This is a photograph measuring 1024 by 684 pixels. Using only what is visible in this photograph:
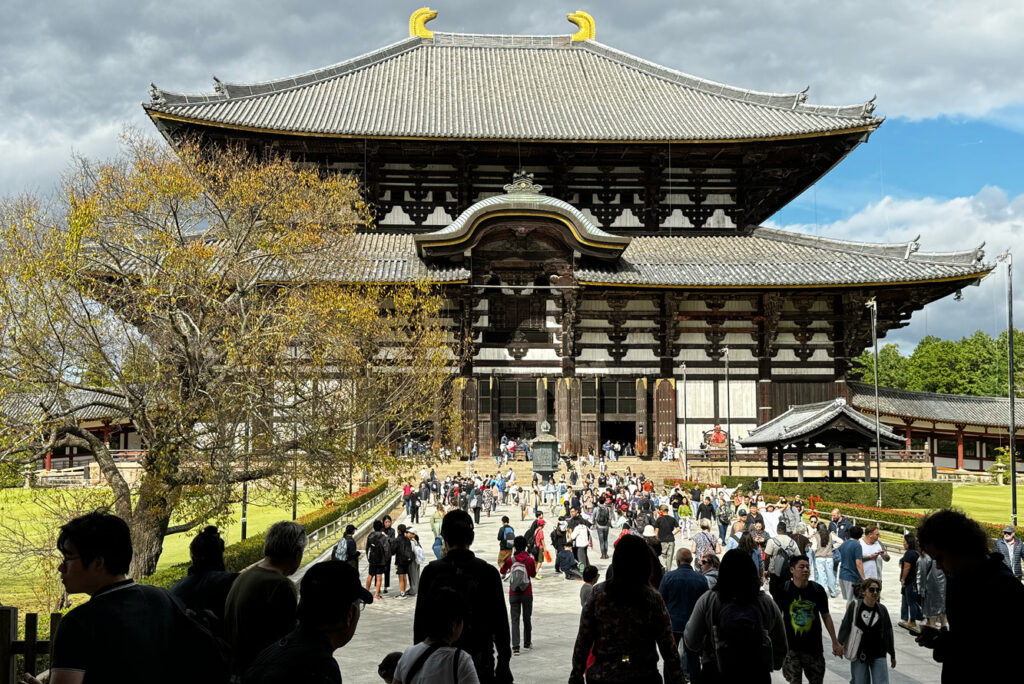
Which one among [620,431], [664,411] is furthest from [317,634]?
[620,431]

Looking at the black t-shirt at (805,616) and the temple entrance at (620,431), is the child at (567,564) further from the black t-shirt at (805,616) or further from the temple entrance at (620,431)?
the temple entrance at (620,431)

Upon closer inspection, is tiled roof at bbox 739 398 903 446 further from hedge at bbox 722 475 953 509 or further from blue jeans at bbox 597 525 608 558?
blue jeans at bbox 597 525 608 558

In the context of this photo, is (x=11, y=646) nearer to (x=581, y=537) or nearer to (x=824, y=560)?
(x=581, y=537)

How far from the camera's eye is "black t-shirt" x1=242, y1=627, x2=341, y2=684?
13.0 feet

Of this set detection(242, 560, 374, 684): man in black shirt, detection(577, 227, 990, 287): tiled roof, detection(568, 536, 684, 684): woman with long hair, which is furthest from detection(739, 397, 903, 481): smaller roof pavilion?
detection(242, 560, 374, 684): man in black shirt

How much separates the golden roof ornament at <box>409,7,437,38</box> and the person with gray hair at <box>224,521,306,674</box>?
51.1 meters

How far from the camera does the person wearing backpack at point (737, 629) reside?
6.46 m

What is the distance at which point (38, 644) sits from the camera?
621cm

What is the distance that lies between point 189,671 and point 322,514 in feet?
68.7

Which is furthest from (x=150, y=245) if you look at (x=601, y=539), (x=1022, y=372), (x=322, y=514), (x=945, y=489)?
(x=1022, y=372)

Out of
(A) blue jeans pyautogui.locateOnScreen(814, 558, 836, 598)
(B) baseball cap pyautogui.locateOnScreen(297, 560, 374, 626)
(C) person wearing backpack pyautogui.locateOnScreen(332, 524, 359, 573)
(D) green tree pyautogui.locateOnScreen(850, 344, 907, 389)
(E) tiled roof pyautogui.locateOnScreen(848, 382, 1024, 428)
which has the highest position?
(D) green tree pyautogui.locateOnScreen(850, 344, 907, 389)

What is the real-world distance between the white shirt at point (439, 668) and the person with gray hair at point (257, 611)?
3.13 ft

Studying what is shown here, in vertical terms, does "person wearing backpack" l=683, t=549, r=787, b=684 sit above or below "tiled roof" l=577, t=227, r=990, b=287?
below

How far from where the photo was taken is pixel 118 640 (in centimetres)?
430
